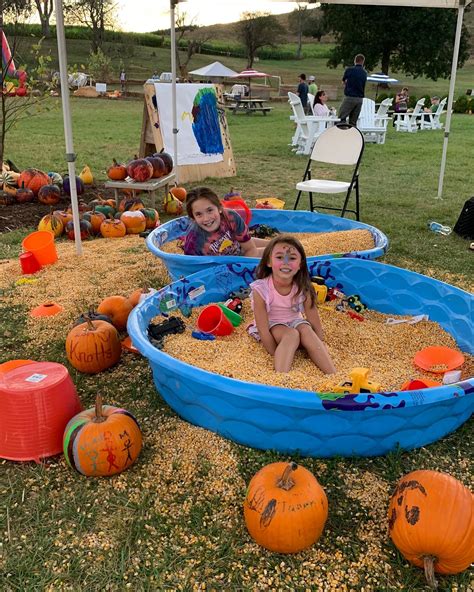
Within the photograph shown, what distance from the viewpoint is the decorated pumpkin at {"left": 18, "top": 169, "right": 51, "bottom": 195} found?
7.03 m

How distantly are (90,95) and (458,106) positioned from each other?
660 inches

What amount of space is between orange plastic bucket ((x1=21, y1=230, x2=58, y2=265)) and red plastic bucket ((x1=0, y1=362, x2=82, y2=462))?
8.01 ft

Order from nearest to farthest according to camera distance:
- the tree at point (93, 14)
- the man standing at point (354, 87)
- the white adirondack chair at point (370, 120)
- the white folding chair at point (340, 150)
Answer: the white folding chair at point (340, 150) < the man standing at point (354, 87) < the white adirondack chair at point (370, 120) < the tree at point (93, 14)

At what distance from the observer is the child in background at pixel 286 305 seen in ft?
9.75

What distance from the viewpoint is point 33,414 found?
7.86ft

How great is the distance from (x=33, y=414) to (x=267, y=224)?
397 centimetres

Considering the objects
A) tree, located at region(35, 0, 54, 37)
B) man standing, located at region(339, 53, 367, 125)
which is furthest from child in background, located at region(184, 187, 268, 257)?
man standing, located at region(339, 53, 367, 125)

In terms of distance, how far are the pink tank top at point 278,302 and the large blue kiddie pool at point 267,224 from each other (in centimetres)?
94

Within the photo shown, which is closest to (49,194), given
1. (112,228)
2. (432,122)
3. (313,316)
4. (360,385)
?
(112,228)

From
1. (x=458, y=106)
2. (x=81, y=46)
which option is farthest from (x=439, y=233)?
(x=81, y=46)

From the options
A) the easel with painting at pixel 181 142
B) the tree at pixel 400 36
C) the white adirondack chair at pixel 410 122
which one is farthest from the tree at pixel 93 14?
the easel with painting at pixel 181 142

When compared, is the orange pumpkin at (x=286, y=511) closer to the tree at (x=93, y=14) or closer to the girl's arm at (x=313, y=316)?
the girl's arm at (x=313, y=316)

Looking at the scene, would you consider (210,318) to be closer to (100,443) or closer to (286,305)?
(286,305)

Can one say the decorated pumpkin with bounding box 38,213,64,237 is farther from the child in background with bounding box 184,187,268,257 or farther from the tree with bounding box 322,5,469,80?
the tree with bounding box 322,5,469,80
